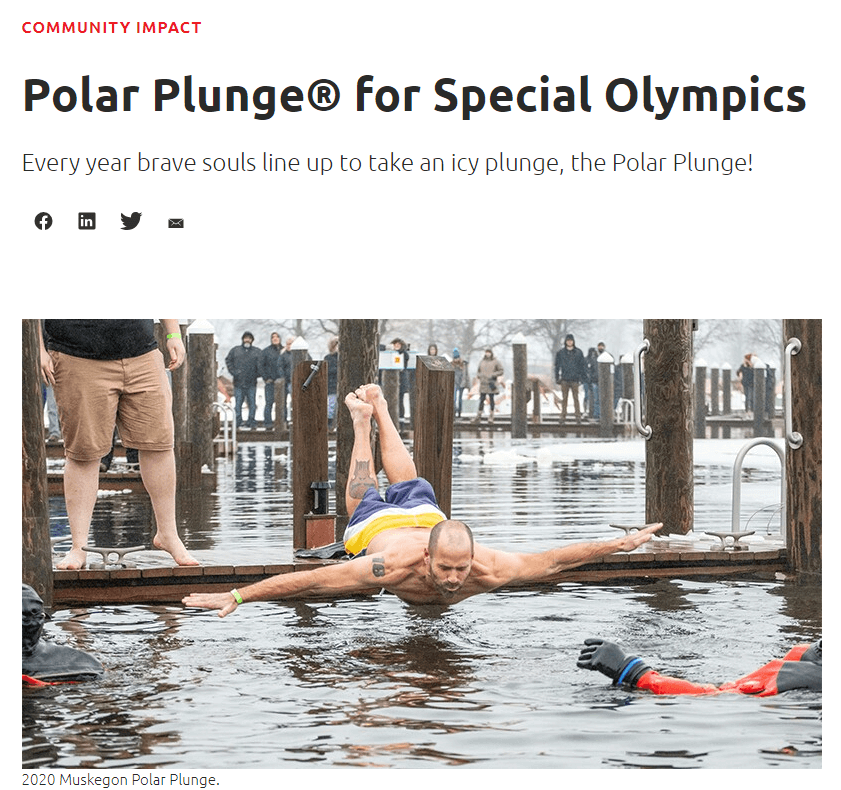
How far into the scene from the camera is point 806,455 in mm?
8812

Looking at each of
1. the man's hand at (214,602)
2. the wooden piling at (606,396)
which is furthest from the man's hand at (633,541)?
the wooden piling at (606,396)

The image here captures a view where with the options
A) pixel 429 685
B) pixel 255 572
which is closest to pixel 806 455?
pixel 255 572

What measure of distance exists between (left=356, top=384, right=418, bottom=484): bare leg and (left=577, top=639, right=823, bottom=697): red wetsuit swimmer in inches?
81.6

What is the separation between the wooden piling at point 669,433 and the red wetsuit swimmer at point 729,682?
370 cm

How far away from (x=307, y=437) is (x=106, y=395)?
1.82m

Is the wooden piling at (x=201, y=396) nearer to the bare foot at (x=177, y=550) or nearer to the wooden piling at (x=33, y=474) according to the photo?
the bare foot at (x=177, y=550)

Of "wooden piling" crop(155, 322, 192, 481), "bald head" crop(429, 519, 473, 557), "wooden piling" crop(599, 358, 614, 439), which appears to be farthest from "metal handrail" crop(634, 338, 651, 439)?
"wooden piling" crop(599, 358, 614, 439)

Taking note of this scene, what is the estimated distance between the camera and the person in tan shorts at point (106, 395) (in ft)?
24.8

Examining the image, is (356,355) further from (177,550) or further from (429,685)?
(429,685)

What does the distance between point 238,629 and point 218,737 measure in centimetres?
226
